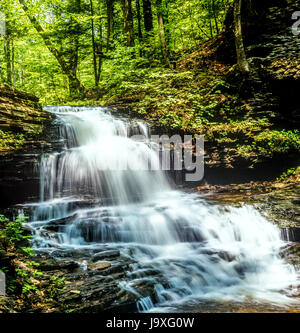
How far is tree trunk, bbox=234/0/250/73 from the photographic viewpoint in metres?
8.39

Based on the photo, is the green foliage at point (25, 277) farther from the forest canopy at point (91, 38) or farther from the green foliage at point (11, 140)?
the forest canopy at point (91, 38)

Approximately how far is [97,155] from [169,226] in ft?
10.7

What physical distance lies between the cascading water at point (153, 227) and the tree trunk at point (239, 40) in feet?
14.5

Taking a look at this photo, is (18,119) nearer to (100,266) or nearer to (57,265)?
(57,265)

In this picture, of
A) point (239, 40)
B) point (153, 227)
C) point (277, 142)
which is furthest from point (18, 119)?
point (277, 142)

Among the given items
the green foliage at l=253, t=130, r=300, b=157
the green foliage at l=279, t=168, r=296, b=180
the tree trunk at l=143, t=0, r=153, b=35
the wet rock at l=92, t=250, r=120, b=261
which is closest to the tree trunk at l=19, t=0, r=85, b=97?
the tree trunk at l=143, t=0, r=153, b=35

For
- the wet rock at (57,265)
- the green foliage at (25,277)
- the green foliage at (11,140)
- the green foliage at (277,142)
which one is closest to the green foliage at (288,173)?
the green foliage at (277,142)

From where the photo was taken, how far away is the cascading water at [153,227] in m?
3.90

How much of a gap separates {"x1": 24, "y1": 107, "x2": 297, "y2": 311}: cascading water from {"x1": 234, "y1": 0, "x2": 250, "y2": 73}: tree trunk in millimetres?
4428

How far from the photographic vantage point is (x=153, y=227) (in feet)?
17.5

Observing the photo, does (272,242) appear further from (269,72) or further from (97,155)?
(269,72)

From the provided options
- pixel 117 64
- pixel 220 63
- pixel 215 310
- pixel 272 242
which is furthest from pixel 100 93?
pixel 215 310

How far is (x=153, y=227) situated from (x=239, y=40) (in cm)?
701
